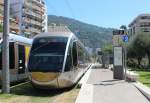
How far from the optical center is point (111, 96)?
669 inches

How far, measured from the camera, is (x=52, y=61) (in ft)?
63.5

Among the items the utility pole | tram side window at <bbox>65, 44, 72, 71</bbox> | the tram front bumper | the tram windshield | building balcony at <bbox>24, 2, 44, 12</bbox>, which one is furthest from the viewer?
building balcony at <bbox>24, 2, 44, 12</bbox>

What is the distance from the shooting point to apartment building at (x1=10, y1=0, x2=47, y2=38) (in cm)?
12188

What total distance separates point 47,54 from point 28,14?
108 meters

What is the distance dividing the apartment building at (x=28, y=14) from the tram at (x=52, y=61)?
96.4 meters

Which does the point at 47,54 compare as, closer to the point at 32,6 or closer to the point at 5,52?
the point at 5,52

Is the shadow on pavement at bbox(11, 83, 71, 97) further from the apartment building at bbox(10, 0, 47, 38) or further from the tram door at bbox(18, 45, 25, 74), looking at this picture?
the apartment building at bbox(10, 0, 47, 38)

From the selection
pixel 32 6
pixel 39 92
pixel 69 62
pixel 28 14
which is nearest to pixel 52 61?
pixel 69 62

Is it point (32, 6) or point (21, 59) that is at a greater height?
point (32, 6)

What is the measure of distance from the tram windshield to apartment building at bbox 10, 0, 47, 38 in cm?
9651

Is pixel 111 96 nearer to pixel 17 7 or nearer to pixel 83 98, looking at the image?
pixel 83 98

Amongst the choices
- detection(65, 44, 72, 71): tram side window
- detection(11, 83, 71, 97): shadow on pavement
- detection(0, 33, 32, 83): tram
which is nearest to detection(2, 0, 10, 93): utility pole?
detection(11, 83, 71, 97): shadow on pavement

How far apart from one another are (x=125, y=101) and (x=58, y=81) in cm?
441

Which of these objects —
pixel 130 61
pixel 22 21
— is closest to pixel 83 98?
pixel 130 61
